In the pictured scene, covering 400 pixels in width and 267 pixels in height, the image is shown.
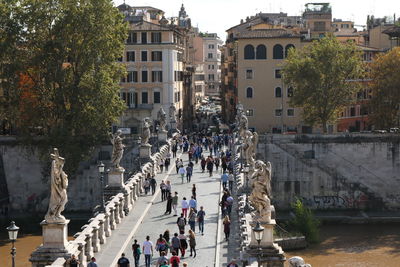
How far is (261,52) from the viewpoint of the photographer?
248ft

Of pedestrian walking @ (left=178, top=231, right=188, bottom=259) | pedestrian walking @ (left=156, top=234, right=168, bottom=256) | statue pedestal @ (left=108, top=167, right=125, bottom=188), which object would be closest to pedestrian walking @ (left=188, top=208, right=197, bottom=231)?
pedestrian walking @ (left=178, top=231, right=188, bottom=259)

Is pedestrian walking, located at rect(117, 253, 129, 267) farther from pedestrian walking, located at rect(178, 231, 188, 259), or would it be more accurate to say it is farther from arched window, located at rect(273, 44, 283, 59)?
arched window, located at rect(273, 44, 283, 59)

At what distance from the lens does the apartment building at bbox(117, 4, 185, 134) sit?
74.3 meters

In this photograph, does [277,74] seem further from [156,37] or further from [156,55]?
[156,37]

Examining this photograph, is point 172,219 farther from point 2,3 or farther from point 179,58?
point 179,58

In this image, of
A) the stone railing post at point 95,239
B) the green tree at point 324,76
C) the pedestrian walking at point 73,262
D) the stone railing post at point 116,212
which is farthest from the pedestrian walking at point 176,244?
the green tree at point 324,76

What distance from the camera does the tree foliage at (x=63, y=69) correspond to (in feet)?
168

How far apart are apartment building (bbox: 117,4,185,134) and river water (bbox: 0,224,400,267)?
25.0 m

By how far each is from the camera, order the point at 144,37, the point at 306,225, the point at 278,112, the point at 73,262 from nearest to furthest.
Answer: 1. the point at 73,262
2. the point at 306,225
3. the point at 144,37
4. the point at 278,112

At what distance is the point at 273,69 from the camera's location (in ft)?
247

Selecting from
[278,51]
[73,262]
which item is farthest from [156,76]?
[73,262]

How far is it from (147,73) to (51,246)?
170 feet

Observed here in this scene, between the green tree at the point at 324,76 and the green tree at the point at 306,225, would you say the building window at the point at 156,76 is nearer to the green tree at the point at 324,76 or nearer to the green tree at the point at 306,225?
the green tree at the point at 324,76

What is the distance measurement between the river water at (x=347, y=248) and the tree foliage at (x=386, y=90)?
1553 centimetres
